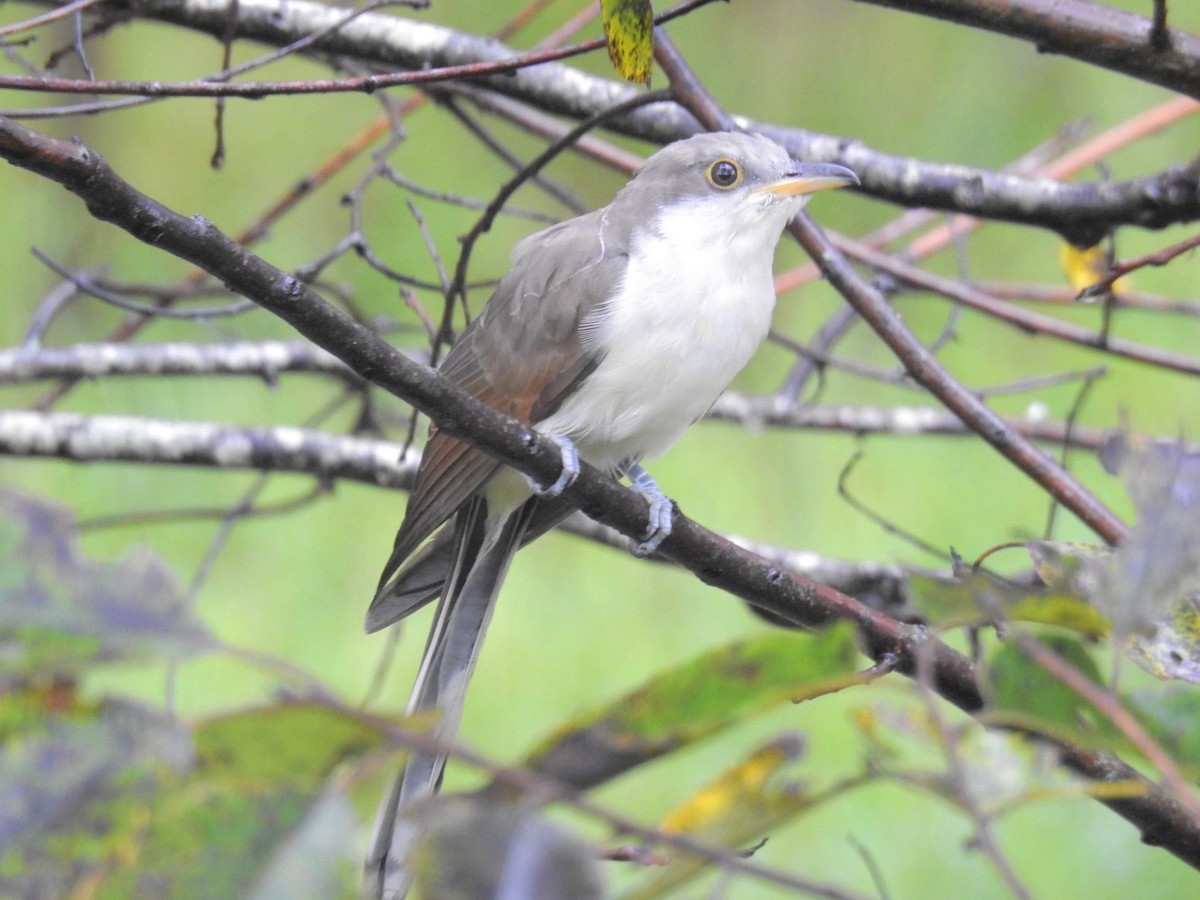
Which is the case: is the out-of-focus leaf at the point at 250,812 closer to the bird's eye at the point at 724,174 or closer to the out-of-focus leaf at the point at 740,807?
the out-of-focus leaf at the point at 740,807

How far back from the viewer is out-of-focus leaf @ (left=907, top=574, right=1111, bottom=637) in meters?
0.80

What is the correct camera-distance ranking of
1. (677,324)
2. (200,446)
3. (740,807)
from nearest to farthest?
(740,807) → (677,324) → (200,446)

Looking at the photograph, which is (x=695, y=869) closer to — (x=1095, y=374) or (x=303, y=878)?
(x=303, y=878)

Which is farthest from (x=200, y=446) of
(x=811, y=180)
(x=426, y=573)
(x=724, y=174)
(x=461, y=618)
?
(x=811, y=180)

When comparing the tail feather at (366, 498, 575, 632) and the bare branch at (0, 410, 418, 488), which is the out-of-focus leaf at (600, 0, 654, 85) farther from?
the bare branch at (0, 410, 418, 488)

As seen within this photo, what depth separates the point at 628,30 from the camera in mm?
1389

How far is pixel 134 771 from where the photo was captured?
0.69 meters

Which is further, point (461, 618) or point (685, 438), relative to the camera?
point (685, 438)

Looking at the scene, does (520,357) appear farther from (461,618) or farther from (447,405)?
(447,405)

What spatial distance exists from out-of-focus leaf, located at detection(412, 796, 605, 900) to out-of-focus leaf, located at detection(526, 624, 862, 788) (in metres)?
0.06

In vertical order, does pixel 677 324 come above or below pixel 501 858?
below

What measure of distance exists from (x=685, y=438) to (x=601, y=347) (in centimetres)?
176

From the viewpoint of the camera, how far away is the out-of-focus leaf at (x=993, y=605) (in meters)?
0.80

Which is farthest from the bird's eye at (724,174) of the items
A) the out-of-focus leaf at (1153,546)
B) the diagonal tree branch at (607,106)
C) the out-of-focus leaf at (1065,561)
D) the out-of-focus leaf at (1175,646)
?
the out-of-focus leaf at (1153,546)
